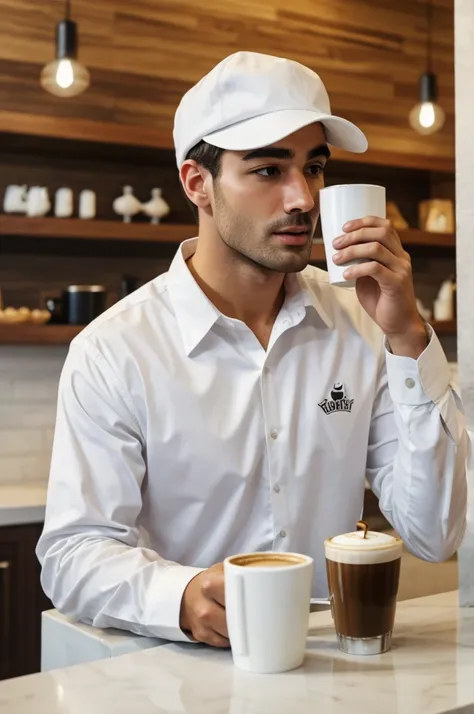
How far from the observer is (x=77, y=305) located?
374 centimetres

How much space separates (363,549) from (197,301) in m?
0.72

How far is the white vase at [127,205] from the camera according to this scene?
3.93 metres

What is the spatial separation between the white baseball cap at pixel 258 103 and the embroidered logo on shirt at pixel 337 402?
46 cm

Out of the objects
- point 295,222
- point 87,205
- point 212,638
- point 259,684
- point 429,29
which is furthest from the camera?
point 429,29

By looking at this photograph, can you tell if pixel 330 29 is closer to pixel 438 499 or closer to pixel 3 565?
pixel 3 565

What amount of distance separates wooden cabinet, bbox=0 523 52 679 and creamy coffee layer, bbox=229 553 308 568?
2114 mm

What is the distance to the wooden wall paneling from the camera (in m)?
3.87

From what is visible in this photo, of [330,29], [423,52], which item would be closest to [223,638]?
[330,29]

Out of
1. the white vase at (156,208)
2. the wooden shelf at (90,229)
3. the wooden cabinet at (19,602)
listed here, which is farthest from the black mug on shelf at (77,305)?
the wooden cabinet at (19,602)

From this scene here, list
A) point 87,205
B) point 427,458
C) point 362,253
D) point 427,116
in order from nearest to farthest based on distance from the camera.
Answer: point 362,253 → point 427,458 → point 87,205 → point 427,116

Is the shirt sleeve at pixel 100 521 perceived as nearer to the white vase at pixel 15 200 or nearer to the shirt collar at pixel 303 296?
the shirt collar at pixel 303 296

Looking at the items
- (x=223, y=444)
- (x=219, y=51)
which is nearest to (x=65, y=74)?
(x=219, y=51)

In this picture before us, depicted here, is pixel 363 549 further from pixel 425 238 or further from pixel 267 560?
pixel 425 238

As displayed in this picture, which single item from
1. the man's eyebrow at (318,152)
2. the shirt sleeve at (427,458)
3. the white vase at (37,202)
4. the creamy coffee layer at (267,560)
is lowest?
the creamy coffee layer at (267,560)
